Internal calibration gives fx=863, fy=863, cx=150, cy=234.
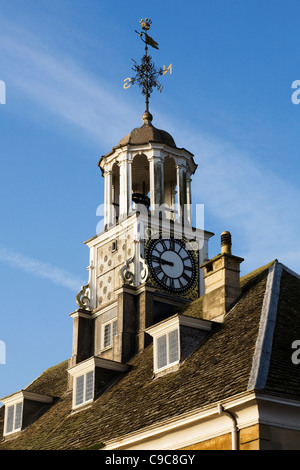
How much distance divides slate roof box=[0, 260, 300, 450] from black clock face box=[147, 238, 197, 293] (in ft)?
13.3

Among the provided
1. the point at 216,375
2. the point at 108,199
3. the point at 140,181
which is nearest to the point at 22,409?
the point at 108,199

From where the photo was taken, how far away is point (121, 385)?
29.9 m

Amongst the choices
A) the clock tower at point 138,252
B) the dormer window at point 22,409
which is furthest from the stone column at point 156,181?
the dormer window at point 22,409

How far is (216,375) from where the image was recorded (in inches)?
912

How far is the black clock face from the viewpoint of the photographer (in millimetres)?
36000

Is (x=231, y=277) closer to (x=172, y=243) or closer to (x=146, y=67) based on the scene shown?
(x=172, y=243)

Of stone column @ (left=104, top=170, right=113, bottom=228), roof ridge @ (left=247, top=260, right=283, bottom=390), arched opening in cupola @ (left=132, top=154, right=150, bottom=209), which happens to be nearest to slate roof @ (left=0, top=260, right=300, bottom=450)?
roof ridge @ (left=247, top=260, right=283, bottom=390)

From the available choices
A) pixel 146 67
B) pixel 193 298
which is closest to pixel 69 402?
pixel 193 298

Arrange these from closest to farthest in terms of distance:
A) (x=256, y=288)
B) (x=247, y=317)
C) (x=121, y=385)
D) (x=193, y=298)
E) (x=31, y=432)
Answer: (x=247, y=317) < (x=256, y=288) < (x=121, y=385) < (x=31, y=432) < (x=193, y=298)

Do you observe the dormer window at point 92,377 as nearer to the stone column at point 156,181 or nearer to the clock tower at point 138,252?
the clock tower at point 138,252

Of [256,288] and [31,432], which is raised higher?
[256,288]

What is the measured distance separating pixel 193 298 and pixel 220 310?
8499 millimetres

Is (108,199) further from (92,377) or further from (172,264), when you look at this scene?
(92,377)

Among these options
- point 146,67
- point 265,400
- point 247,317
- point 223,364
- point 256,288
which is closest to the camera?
point 265,400
